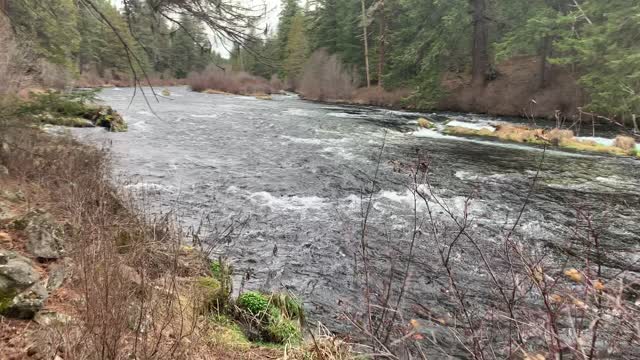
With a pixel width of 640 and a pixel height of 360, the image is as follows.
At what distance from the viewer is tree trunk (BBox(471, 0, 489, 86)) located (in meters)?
28.9

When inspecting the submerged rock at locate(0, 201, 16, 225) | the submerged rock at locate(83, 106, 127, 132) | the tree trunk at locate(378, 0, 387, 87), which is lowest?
the submerged rock at locate(0, 201, 16, 225)

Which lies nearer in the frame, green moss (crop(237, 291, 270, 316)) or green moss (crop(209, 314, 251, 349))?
green moss (crop(209, 314, 251, 349))

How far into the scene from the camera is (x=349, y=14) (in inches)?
1797

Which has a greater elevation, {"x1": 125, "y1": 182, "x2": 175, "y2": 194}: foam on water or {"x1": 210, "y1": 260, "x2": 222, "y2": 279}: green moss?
{"x1": 125, "y1": 182, "x2": 175, "y2": 194}: foam on water

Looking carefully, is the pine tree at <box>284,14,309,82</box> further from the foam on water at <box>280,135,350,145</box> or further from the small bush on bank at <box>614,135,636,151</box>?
the small bush on bank at <box>614,135,636,151</box>

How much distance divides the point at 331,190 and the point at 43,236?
6171 mm

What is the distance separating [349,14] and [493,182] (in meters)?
39.4

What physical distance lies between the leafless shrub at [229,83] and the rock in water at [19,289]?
135 feet

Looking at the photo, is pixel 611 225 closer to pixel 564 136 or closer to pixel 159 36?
pixel 159 36

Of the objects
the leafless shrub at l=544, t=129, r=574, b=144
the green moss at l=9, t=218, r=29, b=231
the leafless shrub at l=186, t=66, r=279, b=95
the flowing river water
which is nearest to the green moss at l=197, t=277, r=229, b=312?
the flowing river water

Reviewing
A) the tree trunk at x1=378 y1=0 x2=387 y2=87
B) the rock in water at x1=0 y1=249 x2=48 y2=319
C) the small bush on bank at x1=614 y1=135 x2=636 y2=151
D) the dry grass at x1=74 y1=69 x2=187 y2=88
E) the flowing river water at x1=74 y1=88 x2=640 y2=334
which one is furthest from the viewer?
the dry grass at x1=74 y1=69 x2=187 y2=88

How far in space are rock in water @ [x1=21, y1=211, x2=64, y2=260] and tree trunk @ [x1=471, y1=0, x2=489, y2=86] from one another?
93.4 ft

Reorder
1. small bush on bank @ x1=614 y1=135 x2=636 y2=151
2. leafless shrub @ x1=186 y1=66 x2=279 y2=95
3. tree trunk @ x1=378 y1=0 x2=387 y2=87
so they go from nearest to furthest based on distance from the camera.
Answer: small bush on bank @ x1=614 y1=135 x2=636 y2=151 < tree trunk @ x1=378 y1=0 x2=387 y2=87 < leafless shrub @ x1=186 y1=66 x2=279 y2=95

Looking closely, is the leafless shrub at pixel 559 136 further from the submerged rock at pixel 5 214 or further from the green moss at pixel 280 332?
the submerged rock at pixel 5 214
